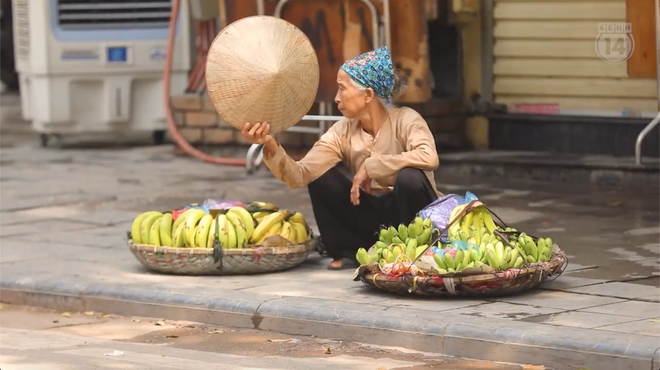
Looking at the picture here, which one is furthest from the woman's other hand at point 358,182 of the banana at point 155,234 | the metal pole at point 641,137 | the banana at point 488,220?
the metal pole at point 641,137

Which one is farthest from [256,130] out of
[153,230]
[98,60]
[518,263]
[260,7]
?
[98,60]

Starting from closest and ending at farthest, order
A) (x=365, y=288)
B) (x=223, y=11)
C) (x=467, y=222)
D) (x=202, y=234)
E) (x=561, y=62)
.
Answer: (x=467, y=222), (x=365, y=288), (x=202, y=234), (x=561, y=62), (x=223, y=11)

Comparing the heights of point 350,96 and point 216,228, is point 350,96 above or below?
above

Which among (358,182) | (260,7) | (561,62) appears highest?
(260,7)

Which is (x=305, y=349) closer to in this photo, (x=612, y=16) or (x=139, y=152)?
(x=612, y=16)

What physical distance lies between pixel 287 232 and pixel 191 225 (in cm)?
54

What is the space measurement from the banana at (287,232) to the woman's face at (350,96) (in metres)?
0.82

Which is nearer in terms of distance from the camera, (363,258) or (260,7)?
(363,258)

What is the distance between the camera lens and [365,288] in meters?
7.16

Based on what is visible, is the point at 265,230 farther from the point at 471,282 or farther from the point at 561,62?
the point at 561,62

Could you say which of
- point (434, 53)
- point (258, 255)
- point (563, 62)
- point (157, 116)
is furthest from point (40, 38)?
point (258, 255)

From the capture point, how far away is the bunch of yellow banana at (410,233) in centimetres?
696

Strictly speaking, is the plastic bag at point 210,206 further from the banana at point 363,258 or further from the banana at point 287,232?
the banana at point 363,258

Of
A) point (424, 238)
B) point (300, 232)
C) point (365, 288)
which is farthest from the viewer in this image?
point (300, 232)
